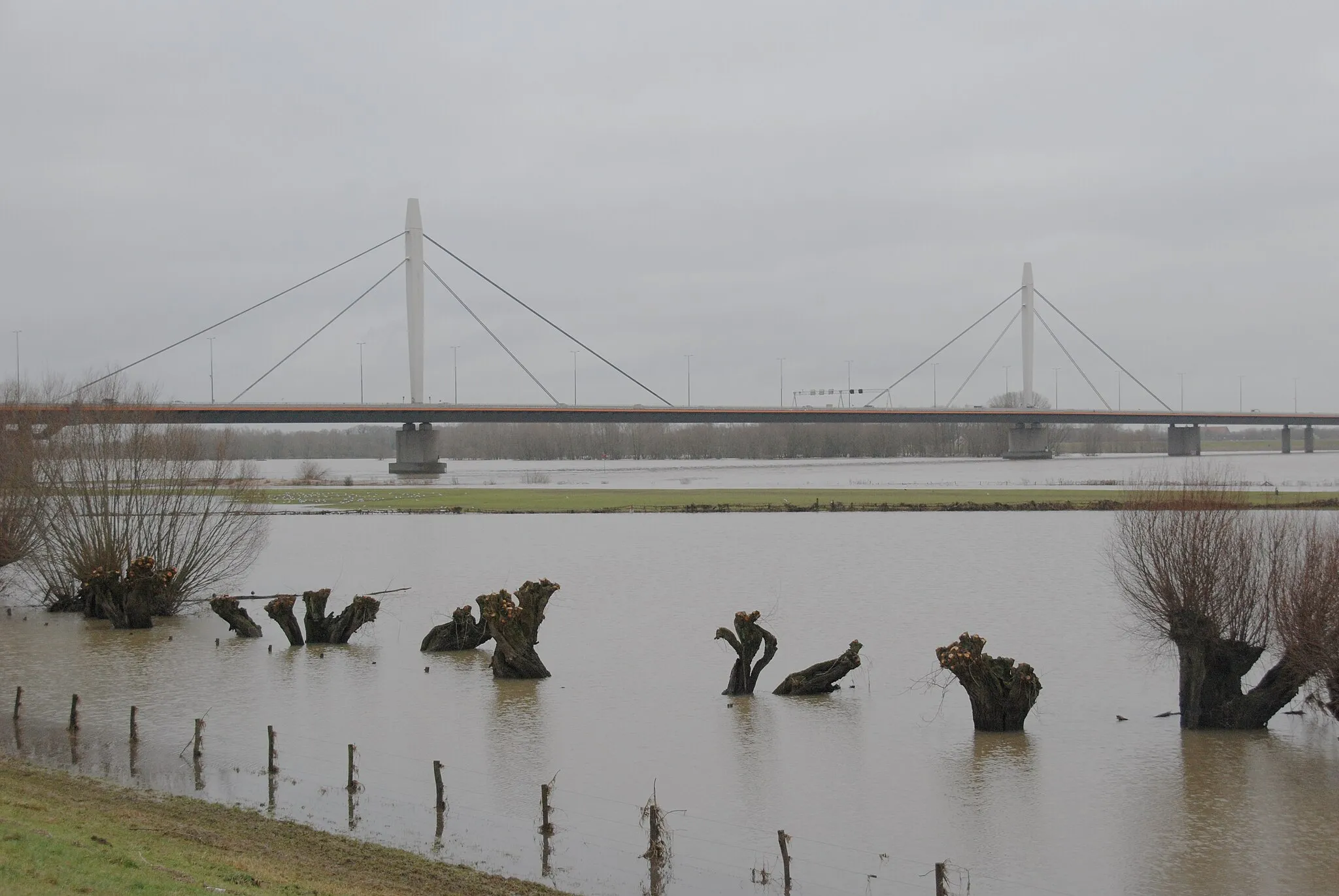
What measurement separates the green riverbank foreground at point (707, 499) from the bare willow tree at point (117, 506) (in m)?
23.9

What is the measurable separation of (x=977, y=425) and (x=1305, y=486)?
8664 centimetres

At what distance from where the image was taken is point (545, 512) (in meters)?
50.8

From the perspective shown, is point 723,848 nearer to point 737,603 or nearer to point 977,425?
→ point 737,603

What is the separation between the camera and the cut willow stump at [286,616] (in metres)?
21.9

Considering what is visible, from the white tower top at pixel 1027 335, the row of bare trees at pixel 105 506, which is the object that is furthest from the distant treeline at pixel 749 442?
the row of bare trees at pixel 105 506

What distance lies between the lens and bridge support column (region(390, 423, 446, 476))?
84312 millimetres

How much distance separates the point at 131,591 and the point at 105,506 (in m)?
2.69

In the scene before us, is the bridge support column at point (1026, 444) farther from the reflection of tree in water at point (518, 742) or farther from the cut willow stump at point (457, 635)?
the reflection of tree in water at point (518, 742)

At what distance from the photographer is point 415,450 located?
8488cm

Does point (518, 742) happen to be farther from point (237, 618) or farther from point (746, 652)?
point (237, 618)

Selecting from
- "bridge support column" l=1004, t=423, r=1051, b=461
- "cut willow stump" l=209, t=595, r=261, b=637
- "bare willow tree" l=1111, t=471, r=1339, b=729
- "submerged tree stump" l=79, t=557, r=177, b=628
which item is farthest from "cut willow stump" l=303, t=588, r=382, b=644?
"bridge support column" l=1004, t=423, r=1051, b=461

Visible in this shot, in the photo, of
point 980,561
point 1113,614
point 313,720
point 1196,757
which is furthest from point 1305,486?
point 313,720

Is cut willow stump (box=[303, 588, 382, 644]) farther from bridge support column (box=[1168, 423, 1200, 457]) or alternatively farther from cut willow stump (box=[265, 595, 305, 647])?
bridge support column (box=[1168, 423, 1200, 457])

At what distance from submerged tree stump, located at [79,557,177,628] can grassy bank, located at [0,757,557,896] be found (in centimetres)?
1233
